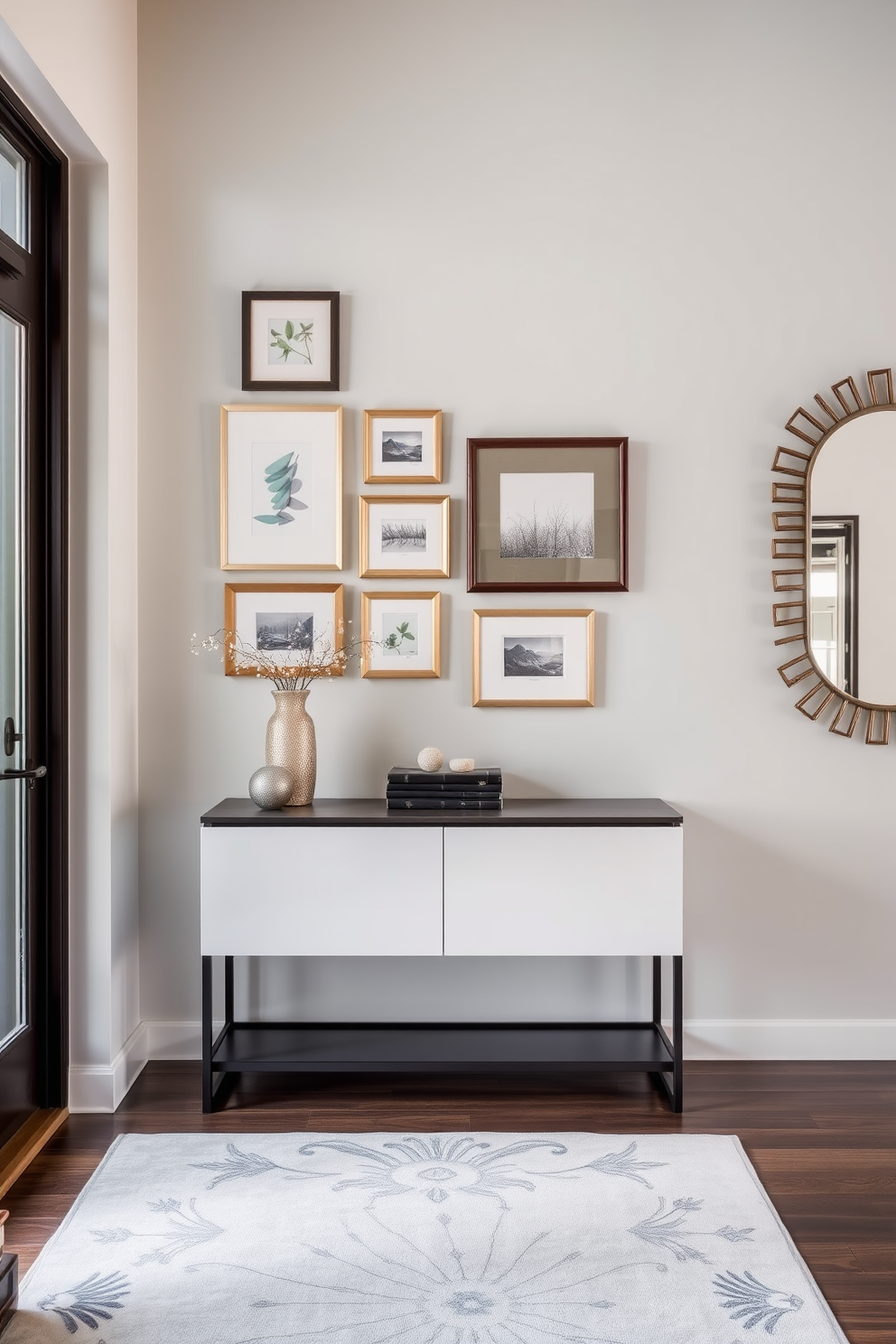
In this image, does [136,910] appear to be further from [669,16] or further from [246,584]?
[669,16]

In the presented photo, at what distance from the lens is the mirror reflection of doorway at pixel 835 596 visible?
2887mm

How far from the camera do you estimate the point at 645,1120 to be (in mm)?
2545

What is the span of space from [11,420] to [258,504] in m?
0.72

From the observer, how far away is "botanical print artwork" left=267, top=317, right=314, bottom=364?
290 cm

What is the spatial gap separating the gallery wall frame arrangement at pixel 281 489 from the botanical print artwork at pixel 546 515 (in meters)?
0.50

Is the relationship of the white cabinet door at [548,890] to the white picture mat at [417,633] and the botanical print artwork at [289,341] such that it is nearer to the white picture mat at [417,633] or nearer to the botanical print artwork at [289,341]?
the white picture mat at [417,633]

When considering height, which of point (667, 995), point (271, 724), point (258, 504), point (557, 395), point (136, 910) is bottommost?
point (667, 995)

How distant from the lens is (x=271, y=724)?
2.73 metres

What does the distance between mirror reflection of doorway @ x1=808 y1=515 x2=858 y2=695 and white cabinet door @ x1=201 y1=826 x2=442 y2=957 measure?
130 centimetres

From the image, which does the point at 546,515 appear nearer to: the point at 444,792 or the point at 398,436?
the point at 398,436

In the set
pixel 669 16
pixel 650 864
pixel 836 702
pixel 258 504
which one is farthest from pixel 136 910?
pixel 669 16

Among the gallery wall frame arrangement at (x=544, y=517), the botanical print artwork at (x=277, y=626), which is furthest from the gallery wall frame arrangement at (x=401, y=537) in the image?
the botanical print artwork at (x=277, y=626)

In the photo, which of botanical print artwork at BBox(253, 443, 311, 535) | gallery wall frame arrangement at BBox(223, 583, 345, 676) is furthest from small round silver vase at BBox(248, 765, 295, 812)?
botanical print artwork at BBox(253, 443, 311, 535)

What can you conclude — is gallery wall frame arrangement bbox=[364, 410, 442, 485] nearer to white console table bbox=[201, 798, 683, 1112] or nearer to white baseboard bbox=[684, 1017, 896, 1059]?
white console table bbox=[201, 798, 683, 1112]
